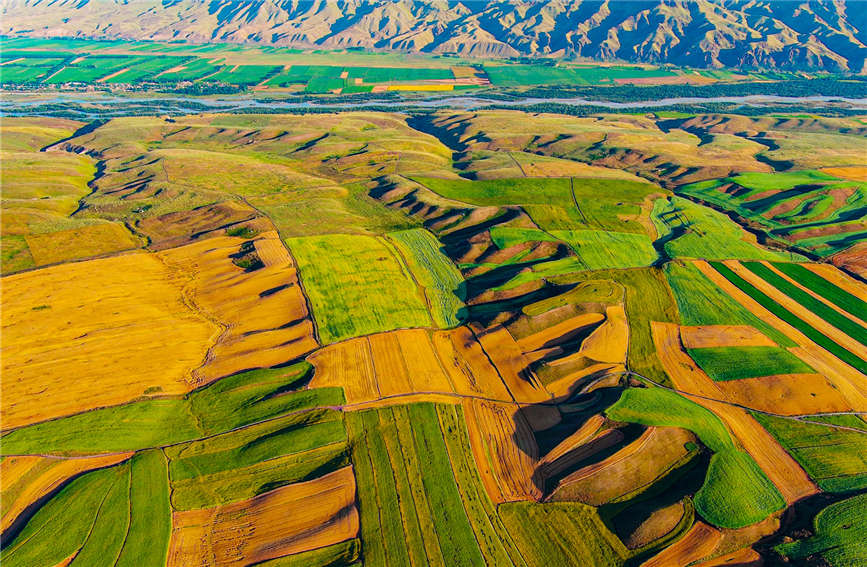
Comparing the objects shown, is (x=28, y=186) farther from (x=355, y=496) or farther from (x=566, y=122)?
(x=566, y=122)

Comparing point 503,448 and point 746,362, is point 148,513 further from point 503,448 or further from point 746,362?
point 746,362

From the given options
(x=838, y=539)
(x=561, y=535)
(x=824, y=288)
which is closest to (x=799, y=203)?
(x=824, y=288)

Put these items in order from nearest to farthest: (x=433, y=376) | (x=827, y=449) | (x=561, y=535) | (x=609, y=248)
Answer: (x=561, y=535)
(x=827, y=449)
(x=433, y=376)
(x=609, y=248)

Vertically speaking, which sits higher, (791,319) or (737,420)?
(791,319)

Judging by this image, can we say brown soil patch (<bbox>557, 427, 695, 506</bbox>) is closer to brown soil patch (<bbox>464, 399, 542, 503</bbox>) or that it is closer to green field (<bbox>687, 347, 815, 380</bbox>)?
brown soil patch (<bbox>464, 399, 542, 503</bbox>)

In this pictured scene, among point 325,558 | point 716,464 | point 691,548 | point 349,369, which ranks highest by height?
point 716,464

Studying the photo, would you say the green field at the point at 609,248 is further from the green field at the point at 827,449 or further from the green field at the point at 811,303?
the green field at the point at 827,449

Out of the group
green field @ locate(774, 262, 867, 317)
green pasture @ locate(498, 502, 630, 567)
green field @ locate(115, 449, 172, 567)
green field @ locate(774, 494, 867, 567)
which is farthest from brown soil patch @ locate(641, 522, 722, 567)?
green field @ locate(774, 262, 867, 317)
